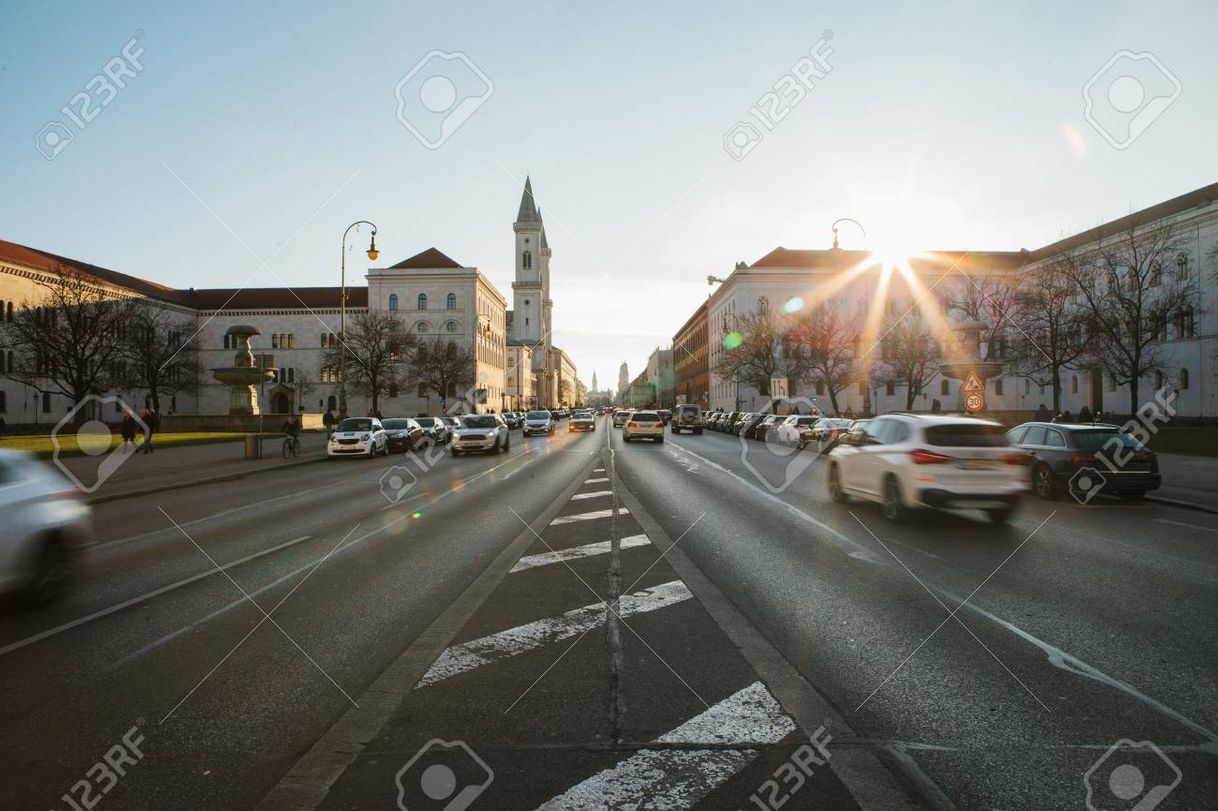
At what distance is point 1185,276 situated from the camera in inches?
2021

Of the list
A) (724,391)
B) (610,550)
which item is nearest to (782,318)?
(724,391)

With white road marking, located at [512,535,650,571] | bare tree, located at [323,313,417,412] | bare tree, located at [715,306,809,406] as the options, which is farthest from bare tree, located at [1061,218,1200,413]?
bare tree, located at [323,313,417,412]

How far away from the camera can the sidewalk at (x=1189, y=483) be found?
544 inches

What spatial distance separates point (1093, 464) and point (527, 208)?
4647 inches

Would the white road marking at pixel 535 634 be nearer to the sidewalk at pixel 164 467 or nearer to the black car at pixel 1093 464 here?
the black car at pixel 1093 464

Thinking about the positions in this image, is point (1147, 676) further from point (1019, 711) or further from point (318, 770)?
point (318, 770)

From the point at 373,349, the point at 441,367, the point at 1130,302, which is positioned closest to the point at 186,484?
the point at 373,349

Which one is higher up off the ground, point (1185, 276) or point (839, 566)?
point (1185, 276)

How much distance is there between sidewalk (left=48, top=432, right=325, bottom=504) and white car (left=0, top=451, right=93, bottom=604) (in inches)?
375

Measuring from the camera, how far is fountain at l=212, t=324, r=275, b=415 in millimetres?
38125

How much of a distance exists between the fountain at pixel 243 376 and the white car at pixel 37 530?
99.1 feet

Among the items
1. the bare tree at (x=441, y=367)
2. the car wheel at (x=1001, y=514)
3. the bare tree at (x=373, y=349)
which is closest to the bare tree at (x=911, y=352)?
the car wheel at (x=1001, y=514)

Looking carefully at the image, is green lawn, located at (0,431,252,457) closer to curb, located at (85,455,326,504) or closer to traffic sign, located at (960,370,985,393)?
curb, located at (85,455,326,504)

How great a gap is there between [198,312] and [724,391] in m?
68.2
